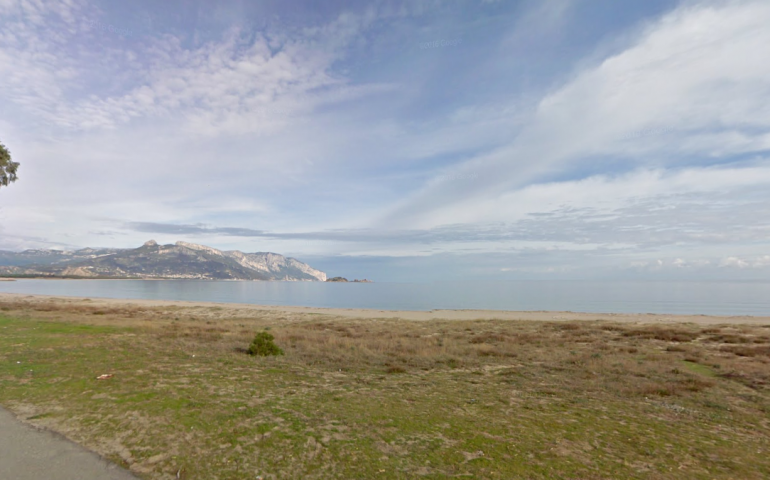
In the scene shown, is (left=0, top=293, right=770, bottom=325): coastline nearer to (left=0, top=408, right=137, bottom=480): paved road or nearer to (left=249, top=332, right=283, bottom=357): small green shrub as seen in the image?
(left=249, top=332, right=283, bottom=357): small green shrub

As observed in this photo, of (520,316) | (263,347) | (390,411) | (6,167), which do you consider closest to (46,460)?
(390,411)

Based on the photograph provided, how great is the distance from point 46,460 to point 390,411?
675 centimetres

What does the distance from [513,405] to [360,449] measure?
17.6 feet

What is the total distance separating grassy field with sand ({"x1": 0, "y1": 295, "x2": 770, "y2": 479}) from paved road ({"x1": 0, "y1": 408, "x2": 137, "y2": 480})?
0.27 m

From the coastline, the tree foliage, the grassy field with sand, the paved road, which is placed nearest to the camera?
the paved road

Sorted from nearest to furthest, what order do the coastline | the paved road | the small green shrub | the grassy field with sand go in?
the paved road
the grassy field with sand
the small green shrub
the coastline

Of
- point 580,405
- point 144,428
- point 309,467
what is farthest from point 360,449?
point 580,405

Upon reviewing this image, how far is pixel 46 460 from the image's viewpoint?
19.7ft

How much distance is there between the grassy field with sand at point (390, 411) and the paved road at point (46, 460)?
0.27 m

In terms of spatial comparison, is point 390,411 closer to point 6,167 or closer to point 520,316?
point 6,167

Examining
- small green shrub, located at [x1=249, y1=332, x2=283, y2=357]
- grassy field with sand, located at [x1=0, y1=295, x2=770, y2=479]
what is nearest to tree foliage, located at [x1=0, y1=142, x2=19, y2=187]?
grassy field with sand, located at [x1=0, y1=295, x2=770, y2=479]

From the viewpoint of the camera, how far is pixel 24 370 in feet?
38.5

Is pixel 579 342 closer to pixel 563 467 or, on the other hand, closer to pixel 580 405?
pixel 580 405

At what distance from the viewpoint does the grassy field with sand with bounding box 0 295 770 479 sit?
245 inches
